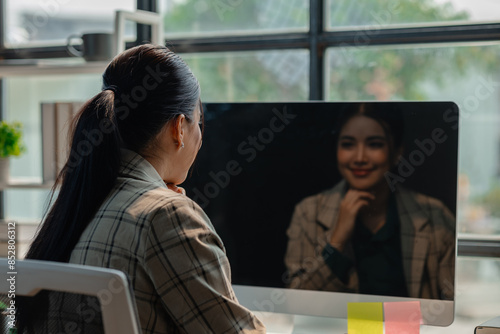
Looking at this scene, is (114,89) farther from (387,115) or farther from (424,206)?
(424,206)

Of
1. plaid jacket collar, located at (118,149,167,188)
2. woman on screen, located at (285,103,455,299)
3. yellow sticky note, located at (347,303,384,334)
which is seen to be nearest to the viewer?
plaid jacket collar, located at (118,149,167,188)

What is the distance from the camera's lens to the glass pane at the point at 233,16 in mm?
2029

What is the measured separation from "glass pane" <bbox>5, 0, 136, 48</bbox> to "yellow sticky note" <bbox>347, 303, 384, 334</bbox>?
1388mm

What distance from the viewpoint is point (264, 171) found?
4.85 feet

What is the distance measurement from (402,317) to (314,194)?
1.10ft

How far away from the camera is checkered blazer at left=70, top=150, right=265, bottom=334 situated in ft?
3.06

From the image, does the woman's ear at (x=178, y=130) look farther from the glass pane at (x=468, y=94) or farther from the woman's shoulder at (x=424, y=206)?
the glass pane at (x=468, y=94)

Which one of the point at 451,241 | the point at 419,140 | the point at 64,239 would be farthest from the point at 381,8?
the point at 64,239

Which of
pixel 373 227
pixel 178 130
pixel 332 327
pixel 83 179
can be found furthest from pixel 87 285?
pixel 332 327

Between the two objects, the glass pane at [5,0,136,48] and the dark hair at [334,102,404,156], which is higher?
the glass pane at [5,0,136,48]

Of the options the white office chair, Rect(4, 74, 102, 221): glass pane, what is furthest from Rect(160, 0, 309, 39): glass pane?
the white office chair

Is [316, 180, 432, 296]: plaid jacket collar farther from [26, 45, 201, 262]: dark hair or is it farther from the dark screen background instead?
[26, 45, 201, 262]: dark hair

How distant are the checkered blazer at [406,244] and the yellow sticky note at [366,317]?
147 mm

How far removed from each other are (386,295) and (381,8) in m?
0.94
